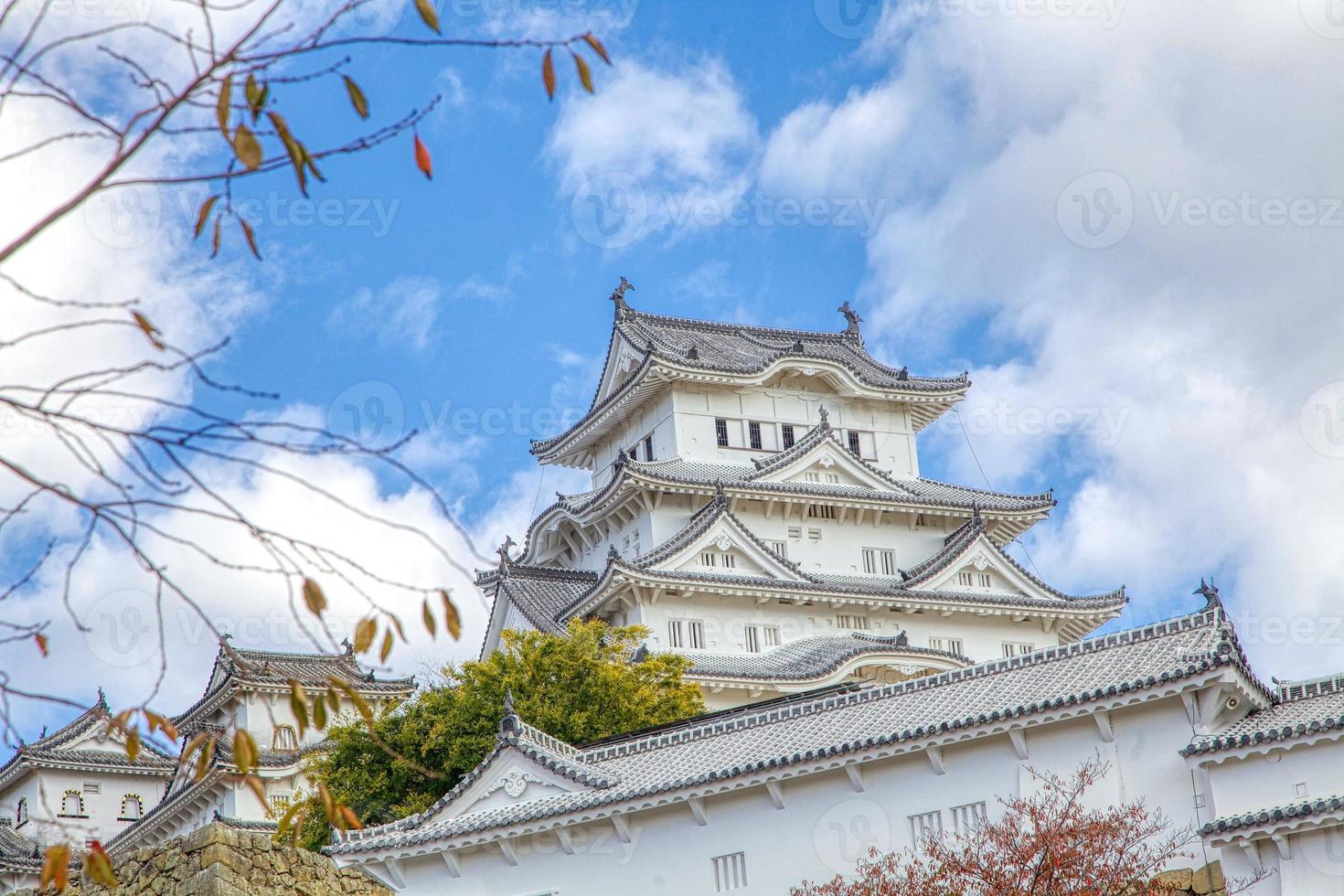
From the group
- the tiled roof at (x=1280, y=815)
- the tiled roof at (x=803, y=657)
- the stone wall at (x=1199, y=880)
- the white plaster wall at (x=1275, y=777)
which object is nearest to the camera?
the tiled roof at (x=1280, y=815)

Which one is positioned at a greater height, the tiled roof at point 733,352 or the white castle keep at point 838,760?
the tiled roof at point 733,352

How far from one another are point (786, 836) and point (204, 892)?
11540 mm

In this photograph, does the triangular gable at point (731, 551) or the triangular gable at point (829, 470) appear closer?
the triangular gable at point (731, 551)

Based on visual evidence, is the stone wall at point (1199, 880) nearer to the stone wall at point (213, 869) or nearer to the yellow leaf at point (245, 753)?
the stone wall at point (213, 869)

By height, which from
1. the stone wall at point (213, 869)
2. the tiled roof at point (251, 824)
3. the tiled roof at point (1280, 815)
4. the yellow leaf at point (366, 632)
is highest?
the tiled roof at point (251, 824)

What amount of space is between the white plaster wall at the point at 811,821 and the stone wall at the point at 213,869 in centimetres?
949

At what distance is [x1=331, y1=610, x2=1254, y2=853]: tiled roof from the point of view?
22.6m

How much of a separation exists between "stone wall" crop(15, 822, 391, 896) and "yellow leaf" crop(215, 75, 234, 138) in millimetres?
9844

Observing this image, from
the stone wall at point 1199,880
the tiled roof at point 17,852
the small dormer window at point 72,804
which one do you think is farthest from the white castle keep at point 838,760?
the small dormer window at point 72,804

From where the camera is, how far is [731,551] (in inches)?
1813

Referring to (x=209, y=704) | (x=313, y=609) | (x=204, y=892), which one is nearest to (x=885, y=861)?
(x=204, y=892)

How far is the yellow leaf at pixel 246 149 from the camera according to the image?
19.1 feet

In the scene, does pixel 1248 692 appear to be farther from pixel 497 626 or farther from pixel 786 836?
pixel 497 626

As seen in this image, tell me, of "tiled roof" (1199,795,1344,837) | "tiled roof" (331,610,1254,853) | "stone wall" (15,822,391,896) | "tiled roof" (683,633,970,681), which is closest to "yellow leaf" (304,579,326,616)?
"stone wall" (15,822,391,896)
